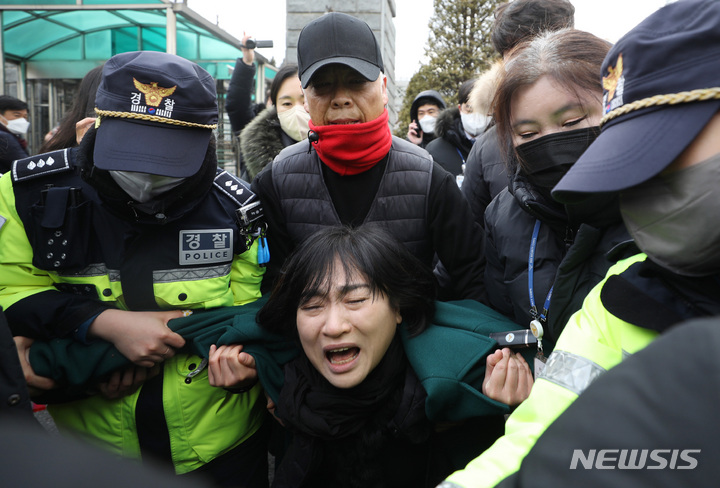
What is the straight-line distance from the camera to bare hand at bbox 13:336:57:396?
1779 millimetres

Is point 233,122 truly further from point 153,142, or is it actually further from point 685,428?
point 685,428

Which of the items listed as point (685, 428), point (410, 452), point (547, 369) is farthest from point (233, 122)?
point (685, 428)

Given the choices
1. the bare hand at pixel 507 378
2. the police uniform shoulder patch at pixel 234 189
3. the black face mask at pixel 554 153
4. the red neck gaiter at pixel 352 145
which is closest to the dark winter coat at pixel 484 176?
the red neck gaiter at pixel 352 145

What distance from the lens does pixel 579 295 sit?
4.86 feet

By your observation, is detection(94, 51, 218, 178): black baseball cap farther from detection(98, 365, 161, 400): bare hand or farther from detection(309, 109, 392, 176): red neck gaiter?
detection(98, 365, 161, 400): bare hand

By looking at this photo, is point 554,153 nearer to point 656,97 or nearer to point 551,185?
point 551,185

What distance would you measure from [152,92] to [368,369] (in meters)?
1.21

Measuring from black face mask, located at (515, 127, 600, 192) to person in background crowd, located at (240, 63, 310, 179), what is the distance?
2.19 metres

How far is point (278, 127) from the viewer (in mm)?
3637

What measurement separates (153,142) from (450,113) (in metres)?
3.53

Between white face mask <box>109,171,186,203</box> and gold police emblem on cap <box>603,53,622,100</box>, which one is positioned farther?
white face mask <box>109,171,186,203</box>

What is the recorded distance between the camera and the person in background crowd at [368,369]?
5.67 ft

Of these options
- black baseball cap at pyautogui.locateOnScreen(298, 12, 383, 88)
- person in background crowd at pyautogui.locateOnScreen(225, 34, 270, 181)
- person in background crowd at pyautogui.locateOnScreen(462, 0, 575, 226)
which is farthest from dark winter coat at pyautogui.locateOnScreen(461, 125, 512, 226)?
person in background crowd at pyautogui.locateOnScreen(225, 34, 270, 181)

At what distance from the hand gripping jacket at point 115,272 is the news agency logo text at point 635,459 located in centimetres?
159
